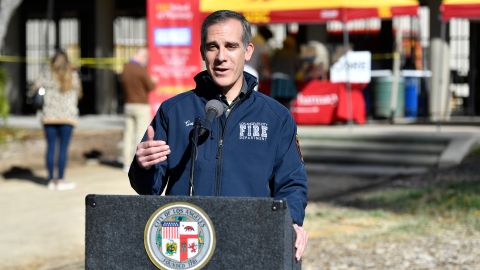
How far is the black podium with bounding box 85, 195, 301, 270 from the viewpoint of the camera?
10.4 feet

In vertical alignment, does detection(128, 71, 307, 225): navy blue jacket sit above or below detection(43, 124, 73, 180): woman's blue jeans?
above

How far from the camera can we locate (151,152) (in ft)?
11.2

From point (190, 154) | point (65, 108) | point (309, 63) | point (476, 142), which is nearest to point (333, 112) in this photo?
point (309, 63)

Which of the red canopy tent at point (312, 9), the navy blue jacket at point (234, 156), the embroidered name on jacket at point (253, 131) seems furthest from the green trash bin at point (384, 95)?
the embroidered name on jacket at point (253, 131)

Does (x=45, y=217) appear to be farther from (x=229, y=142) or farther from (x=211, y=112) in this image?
(x=211, y=112)

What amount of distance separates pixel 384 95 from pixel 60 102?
333 inches

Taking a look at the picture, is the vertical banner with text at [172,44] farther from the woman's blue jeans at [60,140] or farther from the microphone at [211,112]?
the microphone at [211,112]

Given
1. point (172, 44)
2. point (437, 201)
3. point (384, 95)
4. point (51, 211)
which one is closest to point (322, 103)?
point (384, 95)

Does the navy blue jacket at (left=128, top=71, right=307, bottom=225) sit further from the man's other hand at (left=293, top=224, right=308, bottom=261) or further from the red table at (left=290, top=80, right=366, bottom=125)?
the red table at (left=290, top=80, right=366, bottom=125)

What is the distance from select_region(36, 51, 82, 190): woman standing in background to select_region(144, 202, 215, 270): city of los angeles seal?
31.0ft

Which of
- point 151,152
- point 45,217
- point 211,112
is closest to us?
point 151,152

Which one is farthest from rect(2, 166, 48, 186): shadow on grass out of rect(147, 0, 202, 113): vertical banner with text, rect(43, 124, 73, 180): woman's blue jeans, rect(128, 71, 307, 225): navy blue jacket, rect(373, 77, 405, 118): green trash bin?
rect(128, 71, 307, 225): navy blue jacket

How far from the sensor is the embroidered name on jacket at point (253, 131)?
12.0 feet

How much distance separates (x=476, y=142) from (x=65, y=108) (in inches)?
238
